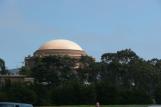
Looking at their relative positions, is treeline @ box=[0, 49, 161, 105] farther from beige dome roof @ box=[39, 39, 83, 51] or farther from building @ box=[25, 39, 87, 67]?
beige dome roof @ box=[39, 39, 83, 51]

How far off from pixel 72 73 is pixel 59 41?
134 feet

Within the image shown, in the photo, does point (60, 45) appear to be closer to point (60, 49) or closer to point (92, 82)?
point (60, 49)

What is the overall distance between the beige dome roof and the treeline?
18047mm

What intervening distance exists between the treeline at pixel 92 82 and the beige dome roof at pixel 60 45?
18.0 meters

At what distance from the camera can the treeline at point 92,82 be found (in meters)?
96.3

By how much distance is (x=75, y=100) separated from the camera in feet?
321

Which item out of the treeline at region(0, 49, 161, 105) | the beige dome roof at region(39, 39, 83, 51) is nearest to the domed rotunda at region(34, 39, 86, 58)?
the beige dome roof at region(39, 39, 83, 51)

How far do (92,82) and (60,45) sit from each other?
46.1 metres

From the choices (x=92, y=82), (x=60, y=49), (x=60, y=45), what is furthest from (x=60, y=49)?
(x=92, y=82)

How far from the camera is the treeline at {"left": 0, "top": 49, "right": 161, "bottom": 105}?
316 feet

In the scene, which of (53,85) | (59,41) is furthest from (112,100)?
(59,41)

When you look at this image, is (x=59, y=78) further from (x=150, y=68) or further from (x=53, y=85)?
(x=150, y=68)

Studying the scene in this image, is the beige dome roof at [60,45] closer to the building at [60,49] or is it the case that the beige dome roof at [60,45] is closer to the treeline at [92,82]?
the building at [60,49]

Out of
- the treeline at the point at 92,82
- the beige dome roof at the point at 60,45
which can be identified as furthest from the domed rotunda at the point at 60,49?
the treeline at the point at 92,82
